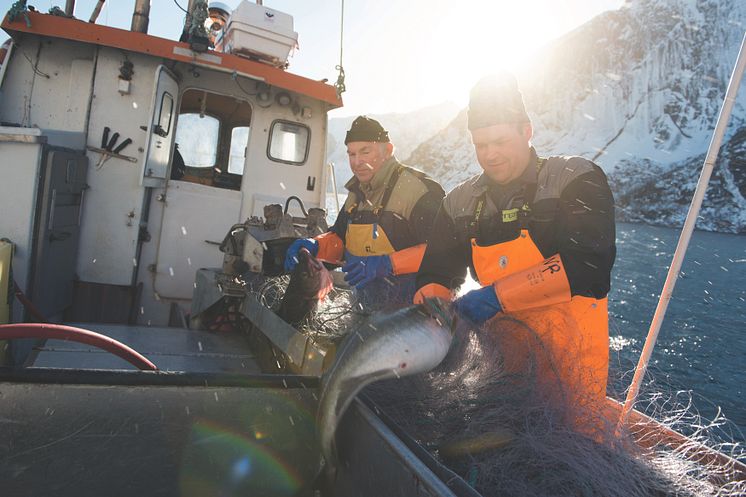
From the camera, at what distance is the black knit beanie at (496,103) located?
216 cm

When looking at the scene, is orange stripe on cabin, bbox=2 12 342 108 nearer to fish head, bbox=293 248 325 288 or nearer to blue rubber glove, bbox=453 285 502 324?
fish head, bbox=293 248 325 288

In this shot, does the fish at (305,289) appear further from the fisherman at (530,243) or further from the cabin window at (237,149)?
the cabin window at (237,149)

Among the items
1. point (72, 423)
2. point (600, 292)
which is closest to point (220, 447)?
point (72, 423)

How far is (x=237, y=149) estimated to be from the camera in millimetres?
7508

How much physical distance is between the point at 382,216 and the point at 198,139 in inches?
194

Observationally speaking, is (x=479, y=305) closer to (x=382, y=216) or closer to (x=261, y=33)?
(x=382, y=216)

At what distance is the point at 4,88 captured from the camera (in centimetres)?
529

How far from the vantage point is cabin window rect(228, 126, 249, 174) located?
7281mm

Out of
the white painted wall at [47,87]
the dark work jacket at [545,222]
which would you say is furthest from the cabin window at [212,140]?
the dark work jacket at [545,222]

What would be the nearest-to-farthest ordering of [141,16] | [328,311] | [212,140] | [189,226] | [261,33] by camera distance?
[328,311], [141,16], [261,33], [189,226], [212,140]

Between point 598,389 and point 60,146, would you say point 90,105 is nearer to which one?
point 60,146

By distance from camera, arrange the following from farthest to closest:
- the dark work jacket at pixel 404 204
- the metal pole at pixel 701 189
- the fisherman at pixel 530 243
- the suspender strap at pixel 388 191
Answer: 1. the suspender strap at pixel 388 191
2. the dark work jacket at pixel 404 204
3. the metal pole at pixel 701 189
4. the fisherman at pixel 530 243

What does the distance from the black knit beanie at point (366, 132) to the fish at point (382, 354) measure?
1909 mm

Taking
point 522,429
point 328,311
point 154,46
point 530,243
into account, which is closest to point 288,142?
point 154,46
